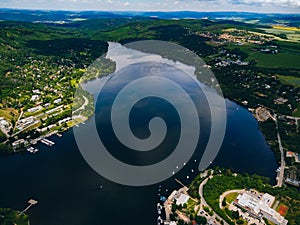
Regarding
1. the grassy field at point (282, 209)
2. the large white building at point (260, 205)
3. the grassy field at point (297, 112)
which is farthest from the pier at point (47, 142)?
the grassy field at point (297, 112)

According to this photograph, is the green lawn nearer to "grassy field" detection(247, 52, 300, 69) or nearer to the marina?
the marina

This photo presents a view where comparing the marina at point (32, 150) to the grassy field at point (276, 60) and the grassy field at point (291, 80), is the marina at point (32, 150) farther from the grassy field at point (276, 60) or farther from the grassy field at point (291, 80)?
the grassy field at point (276, 60)

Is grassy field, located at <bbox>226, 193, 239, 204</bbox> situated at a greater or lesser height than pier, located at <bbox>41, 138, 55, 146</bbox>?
lesser

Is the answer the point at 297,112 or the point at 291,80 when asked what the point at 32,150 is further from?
the point at 291,80

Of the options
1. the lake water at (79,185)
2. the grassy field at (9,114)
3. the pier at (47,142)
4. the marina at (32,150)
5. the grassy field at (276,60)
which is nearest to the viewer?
the lake water at (79,185)

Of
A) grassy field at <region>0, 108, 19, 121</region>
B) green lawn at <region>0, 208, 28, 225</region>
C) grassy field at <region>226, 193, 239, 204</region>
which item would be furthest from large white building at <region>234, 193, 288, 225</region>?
grassy field at <region>0, 108, 19, 121</region>

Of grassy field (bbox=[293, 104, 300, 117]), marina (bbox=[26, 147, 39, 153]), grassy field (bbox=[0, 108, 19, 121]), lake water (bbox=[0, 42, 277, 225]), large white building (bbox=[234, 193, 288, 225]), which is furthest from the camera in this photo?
grassy field (bbox=[293, 104, 300, 117])

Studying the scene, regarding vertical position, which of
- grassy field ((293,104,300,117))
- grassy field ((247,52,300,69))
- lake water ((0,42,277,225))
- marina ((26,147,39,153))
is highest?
grassy field ((247,52,300,69))
